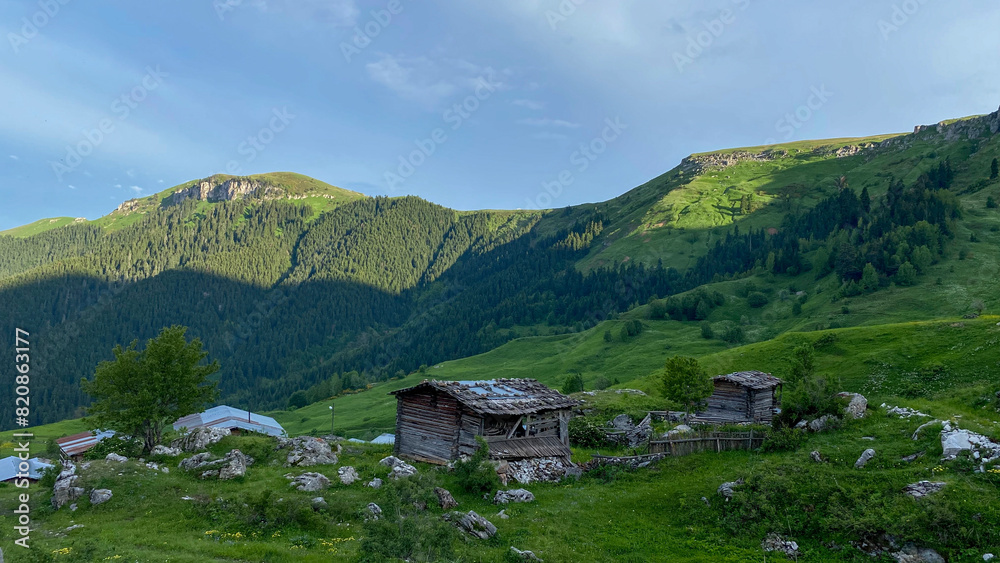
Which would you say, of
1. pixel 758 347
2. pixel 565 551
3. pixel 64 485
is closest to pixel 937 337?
pixel 758 347

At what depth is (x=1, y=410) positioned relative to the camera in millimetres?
195500

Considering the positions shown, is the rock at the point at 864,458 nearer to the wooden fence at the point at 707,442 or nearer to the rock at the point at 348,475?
the wooden fence at the point at 707,442

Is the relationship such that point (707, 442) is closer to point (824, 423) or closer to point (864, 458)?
point (824, 423)

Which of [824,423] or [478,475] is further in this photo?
[824,423]

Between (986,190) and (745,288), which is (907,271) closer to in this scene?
(745,288)

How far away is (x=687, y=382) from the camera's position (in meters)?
49.1

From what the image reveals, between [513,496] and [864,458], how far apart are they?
735 inches

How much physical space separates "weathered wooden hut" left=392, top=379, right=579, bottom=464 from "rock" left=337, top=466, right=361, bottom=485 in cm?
797

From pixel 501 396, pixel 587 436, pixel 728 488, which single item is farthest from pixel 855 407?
→ pixel 501 396

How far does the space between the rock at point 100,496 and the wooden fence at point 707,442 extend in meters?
31.8

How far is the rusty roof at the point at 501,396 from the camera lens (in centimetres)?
3781

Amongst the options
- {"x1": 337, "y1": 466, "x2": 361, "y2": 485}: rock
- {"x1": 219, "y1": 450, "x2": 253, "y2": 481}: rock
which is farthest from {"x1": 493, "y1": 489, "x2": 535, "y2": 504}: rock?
{"x1": 219, "y1": 450, "x2": 253, "y2": 481}: rock

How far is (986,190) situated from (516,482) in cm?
18866

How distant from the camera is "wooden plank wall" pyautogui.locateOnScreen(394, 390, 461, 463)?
39188 mm
